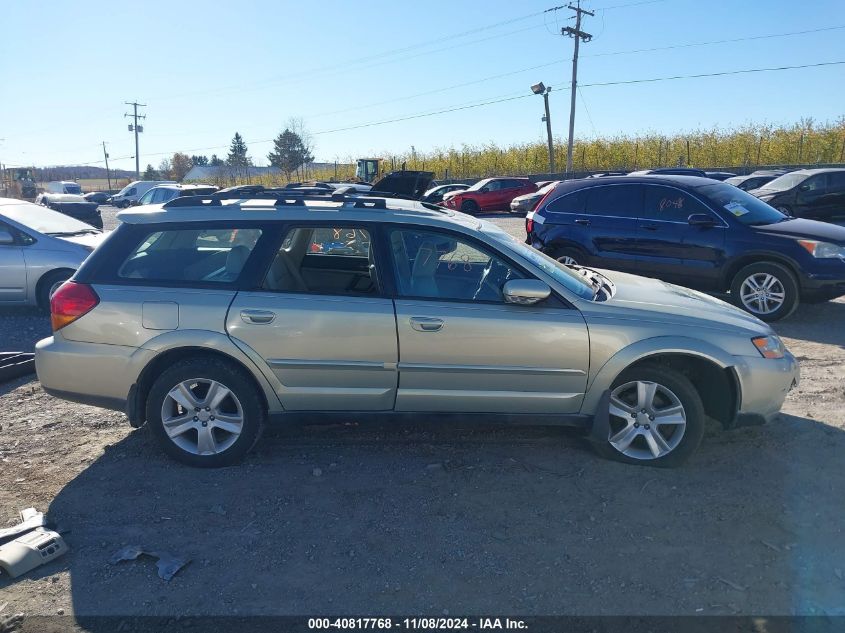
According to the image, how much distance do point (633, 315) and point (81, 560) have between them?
3.29 m

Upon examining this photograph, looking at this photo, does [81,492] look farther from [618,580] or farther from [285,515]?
[618,580]

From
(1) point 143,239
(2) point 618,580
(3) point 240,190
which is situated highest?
(3) point 240,190

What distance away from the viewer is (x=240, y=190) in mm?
5262

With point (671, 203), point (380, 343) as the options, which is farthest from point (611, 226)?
point (380, 343)

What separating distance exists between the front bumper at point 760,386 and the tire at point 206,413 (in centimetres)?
297

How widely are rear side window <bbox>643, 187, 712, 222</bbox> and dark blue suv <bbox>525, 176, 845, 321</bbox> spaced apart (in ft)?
0.04

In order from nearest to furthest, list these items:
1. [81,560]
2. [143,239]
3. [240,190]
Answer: [81,560], [143,239], [240,190]

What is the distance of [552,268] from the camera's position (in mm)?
4605

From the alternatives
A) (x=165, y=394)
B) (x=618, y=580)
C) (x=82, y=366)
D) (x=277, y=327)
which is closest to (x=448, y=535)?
(x=618, y=580)

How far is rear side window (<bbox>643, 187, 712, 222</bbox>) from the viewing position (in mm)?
8492

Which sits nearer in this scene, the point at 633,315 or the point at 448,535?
the point at 448,535

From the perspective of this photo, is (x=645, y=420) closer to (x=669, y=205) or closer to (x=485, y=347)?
(x=485, y=347)

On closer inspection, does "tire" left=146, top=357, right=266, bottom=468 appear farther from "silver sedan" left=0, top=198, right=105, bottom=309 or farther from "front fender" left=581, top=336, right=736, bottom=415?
"silver sedan" left=0, top=198, right=105, bottom=309

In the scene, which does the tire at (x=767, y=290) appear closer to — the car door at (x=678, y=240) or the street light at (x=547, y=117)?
the car door at (x=678, y=240)
